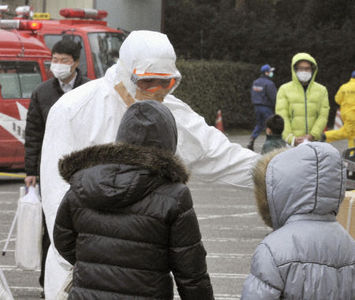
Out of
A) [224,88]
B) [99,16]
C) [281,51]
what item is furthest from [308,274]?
[281,51]

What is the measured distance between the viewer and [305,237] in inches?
159

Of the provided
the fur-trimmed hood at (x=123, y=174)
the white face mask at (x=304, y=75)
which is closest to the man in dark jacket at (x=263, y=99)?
the white face mask at (x=304, y=75)

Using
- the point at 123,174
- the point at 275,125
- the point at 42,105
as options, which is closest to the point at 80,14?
the point at 275,125

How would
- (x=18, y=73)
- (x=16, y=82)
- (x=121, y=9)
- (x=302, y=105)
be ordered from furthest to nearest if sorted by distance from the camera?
(x=121, y=9) → (x=18, y=73) → (x=16, y=82) → (x=302, y=105)

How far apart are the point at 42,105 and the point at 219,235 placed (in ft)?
12.9

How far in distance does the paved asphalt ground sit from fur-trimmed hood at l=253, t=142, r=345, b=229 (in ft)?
6.81

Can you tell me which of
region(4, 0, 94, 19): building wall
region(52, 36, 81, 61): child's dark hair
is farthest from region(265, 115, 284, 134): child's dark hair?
region(4, 0, 94, 19): building wall

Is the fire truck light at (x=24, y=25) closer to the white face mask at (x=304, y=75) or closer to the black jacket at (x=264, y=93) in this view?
the white face mask at (x=304, y=75)

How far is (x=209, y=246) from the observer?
433 inches

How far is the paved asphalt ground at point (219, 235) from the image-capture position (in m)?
9.04

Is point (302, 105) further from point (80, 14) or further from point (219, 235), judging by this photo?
point (80, 14)

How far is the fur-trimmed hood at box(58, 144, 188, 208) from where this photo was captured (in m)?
4.16

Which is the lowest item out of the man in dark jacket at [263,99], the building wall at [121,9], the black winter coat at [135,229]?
the man in dark jacket at [263,99]

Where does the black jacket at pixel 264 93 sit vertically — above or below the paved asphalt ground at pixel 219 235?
below
